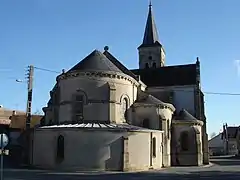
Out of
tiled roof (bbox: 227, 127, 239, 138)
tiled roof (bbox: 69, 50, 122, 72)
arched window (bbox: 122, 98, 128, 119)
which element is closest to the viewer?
tiled roof (bbox: 69, 50, 122, 72)

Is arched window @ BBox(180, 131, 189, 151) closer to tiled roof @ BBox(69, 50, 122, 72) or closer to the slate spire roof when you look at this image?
tiled roof @ BBox(69, 50, 122, 72)

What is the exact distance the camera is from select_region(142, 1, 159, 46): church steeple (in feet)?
206

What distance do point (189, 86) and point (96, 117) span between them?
1875 cm

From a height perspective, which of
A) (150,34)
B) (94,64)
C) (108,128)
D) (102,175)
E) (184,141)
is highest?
(150,34)

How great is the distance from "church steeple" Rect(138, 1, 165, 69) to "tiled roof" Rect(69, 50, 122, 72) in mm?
24925

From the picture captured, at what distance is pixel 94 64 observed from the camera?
117 feet

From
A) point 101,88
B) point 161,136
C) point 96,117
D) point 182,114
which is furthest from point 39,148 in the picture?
point 182,114

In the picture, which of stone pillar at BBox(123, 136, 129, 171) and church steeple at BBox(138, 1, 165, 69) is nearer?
stone pillar at BBox(123, 136, 129, 171)

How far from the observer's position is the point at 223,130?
365 ft

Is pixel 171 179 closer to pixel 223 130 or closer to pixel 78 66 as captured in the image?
pixel 78 66

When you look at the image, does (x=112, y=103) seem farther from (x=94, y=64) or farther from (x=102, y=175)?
(x=102, y=175)

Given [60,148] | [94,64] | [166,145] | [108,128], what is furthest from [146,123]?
[60,148]

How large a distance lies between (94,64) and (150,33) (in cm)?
2998

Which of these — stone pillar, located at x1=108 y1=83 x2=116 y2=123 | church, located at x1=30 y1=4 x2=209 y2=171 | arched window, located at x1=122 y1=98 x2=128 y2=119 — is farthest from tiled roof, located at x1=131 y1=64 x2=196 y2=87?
stone pillar, located at x1=108 y1=83 x2=116 y2=123
